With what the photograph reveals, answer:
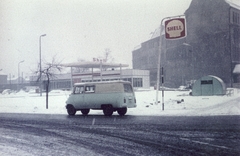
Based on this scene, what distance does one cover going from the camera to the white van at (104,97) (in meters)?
15.7

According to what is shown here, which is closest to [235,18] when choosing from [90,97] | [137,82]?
[137,82]

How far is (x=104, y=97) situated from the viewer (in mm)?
16000

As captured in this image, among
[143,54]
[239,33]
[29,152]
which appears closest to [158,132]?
[29,152]

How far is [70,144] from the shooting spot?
25.2 ft

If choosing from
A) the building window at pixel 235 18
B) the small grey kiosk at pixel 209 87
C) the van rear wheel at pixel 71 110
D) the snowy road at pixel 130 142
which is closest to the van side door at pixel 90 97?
the van rear wheel at pixel 71 110

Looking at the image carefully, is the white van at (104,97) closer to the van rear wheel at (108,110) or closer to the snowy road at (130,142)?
the van rear wheel at (108,110)

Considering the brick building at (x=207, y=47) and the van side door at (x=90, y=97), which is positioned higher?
the brick building at (x=207, y=47)

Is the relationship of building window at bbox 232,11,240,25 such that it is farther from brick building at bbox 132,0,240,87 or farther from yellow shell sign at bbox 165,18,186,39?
yellow shell sign at bbox 165,18,186,39

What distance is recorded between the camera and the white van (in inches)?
618

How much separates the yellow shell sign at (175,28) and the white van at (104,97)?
435cm

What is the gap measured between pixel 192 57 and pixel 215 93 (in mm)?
21888

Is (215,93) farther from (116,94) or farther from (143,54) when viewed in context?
(143,54)

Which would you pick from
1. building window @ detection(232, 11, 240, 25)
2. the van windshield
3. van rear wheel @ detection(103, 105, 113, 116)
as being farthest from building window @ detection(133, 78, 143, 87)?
van rear wheel @ detection(103, 105, 113, 116)

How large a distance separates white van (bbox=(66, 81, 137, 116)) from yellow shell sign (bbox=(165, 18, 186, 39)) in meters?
4.35
